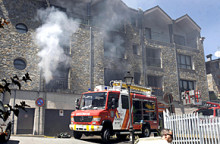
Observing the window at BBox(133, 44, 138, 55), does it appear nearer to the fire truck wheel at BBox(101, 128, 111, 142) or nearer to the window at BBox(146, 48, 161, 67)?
the window at BBox(146, 48, 161, 67)

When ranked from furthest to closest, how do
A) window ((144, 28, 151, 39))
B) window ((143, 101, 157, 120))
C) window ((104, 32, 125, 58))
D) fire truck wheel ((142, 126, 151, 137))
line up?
1. window ((144, 28, 151, 39))
2. window ((104, 32, 125, 58))
3. window ((143, 101, 157, 120))
4. fire truck wheel ((142, 126, 151, 137))

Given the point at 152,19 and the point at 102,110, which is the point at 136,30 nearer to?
the point at 152,19

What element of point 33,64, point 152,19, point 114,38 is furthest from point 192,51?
point 33,64

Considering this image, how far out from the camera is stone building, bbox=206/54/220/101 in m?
30.5

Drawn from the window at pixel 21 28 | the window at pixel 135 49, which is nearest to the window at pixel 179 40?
the window at pixel 135 49

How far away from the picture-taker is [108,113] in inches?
441

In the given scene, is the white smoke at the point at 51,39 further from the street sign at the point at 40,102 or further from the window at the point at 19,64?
the street sign at the point at 40,102

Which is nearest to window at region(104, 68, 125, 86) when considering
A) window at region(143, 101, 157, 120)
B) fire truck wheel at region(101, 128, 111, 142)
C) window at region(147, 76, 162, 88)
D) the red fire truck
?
window at region(147, 76, 162, 88)

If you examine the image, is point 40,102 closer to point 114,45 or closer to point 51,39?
point 51,39

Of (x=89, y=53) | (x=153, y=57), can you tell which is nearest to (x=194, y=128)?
(x=89, y=53)

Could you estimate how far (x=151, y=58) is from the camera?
24.6 m

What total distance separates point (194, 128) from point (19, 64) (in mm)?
13428

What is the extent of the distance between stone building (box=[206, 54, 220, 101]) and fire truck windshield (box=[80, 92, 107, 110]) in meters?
23.0

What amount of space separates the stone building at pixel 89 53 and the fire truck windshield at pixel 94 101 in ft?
22.5
